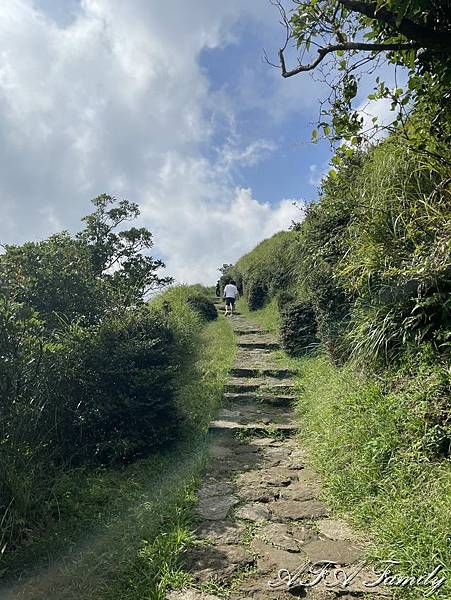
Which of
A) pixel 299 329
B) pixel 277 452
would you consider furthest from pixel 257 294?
pixel 277 452

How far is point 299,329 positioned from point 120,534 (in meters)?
5.97

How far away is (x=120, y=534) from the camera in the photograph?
325 centimetres

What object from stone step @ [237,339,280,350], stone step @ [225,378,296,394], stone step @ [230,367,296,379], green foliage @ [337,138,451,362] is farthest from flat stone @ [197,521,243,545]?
stone step @ [237,339,280,350]

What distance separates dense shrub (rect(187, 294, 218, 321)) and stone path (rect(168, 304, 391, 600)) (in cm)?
770

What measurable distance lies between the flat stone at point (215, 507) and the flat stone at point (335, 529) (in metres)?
0.79

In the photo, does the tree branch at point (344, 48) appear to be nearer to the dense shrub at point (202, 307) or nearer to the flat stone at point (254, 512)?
the flat stone at point (254, 512)

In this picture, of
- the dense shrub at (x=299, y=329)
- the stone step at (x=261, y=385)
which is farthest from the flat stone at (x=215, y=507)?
the dense shrub at (x=299, y=329)

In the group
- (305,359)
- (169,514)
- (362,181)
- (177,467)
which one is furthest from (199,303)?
(169,514)

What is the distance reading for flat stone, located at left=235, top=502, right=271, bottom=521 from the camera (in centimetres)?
346

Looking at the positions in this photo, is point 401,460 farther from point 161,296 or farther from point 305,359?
point 161,296

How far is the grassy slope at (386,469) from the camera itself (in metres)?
2.57

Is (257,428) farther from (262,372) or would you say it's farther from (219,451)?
(262,372)

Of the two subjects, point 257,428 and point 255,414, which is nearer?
point 257,428

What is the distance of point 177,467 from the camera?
178 inches
